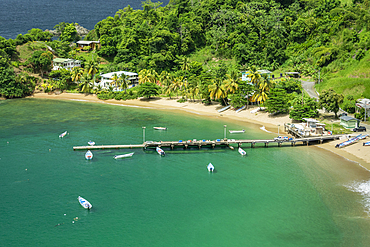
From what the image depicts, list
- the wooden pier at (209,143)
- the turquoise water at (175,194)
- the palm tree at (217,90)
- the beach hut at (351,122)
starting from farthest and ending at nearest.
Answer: the palm tree at (217,90) < the beach hut at (351,122) < the wooden pier at (209,143) < the turquoise water at (175,194)

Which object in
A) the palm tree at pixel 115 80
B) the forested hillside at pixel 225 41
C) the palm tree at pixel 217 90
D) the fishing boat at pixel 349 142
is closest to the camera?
the fishing boat at pixel 349 142

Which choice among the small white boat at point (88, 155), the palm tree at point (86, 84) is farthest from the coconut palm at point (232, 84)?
the palm tree at point (86, 84)

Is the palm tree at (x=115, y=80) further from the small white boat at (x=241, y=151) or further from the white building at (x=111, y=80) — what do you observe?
the small white boat at (x=241, y=151)

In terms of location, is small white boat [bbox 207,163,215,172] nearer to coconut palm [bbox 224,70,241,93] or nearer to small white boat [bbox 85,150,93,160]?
small white boat [bbox 85,150,93,160]

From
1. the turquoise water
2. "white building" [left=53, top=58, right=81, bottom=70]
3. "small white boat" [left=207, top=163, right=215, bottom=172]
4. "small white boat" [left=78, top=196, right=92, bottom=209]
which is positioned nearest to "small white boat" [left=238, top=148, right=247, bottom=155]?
the turquoise water

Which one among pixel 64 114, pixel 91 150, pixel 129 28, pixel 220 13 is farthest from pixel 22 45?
pixel 91 150

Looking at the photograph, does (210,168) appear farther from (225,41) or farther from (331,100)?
(225,41)

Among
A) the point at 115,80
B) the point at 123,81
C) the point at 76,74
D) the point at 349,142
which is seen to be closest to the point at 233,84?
the point at 349,142

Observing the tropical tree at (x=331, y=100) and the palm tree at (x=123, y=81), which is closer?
the tropical tree at (x=331, y=100)
